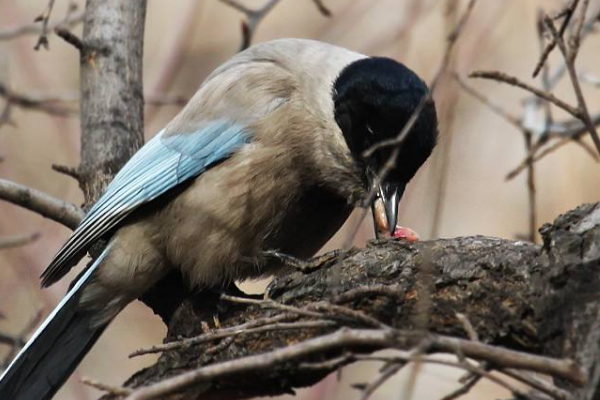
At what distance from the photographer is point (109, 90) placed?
4.69m

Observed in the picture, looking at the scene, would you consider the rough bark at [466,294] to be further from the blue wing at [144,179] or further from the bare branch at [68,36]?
the bare branch at [68,36]

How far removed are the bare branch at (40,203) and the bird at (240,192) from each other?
0.11 metres

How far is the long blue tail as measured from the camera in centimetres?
396

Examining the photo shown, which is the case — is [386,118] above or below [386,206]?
above

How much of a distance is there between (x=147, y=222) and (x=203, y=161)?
34cm

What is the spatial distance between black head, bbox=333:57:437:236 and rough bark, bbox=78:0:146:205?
3.17 feet

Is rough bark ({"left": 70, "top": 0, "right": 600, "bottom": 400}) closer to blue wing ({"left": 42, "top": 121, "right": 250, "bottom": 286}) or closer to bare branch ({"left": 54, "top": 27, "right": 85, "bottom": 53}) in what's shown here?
blue wing ({"left": 42, "top": 121, "right": 250, "bottom": 286})

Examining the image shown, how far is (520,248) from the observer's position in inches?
122

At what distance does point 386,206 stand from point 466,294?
1.01 meters

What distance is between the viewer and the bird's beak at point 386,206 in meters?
4.01

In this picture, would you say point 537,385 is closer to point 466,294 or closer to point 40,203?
point 466,294

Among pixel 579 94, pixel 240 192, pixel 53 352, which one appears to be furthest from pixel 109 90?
pixel 579 94

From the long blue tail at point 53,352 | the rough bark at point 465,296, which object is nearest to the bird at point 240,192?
the long blue tail at point 53,352

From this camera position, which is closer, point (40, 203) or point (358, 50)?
point (40, 203)
